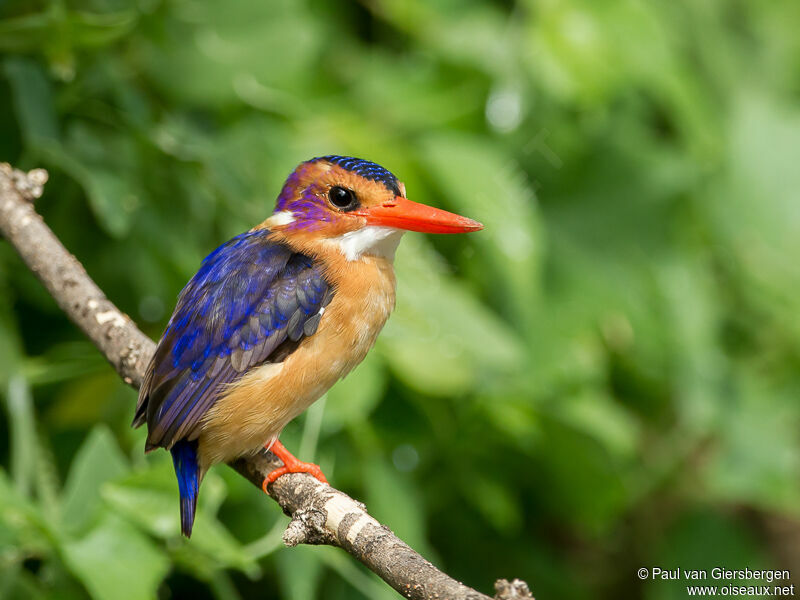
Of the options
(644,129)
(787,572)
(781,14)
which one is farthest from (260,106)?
(787,572)

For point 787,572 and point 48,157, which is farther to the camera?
point 787,572

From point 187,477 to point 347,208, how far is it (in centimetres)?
62


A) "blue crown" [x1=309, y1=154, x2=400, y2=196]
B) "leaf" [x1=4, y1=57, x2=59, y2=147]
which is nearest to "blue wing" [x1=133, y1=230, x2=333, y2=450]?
"blue crown" [x1=309, y1=154, x2=400, y2=196]

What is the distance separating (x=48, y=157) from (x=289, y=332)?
2.59 feet

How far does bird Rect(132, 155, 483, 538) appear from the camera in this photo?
1.79m

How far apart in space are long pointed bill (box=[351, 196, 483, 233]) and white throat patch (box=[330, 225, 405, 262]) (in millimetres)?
24

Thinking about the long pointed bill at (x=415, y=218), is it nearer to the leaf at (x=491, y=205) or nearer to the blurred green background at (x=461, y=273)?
the blurred green background at (x=461, y=273)

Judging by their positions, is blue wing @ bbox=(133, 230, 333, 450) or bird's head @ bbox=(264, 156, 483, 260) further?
bird's head @ bbox=(264, 156, 483, 260)

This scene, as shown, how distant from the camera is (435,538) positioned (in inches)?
120

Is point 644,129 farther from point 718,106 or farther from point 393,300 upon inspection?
point 393,300

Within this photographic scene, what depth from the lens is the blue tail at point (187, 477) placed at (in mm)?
1750

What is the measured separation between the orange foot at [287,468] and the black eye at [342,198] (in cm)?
50

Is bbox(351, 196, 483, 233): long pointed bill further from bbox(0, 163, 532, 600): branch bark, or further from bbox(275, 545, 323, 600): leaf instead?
bbox(275, 545, 323, 600): leaf

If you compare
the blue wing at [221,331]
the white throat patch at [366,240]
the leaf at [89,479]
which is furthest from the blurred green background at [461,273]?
the white throat patch at [366,240]
